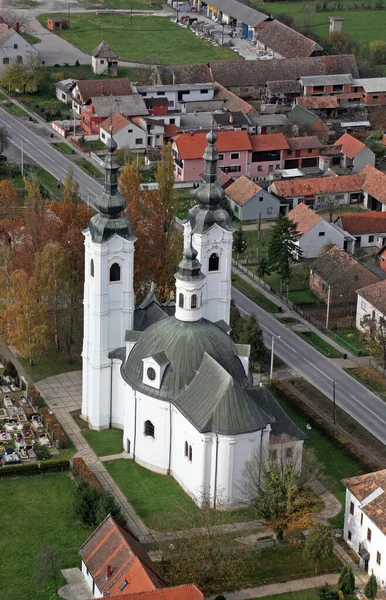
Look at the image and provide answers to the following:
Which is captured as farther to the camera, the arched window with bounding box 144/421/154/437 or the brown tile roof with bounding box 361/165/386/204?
the brown tile roof with bounding box 361/165/386/204

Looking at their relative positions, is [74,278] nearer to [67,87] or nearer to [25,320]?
[25,320]

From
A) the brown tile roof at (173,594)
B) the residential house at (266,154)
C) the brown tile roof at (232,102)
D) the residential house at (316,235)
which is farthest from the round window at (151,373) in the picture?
the brown tile roof at (232,102)

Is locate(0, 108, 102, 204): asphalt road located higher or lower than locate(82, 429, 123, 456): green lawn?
higher

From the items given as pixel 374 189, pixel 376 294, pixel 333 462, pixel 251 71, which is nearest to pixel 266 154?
pixel 374 189

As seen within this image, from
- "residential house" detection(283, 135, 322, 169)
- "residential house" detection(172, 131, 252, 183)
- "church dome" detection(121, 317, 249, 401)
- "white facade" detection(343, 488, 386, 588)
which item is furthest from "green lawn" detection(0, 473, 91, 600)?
"residential house" detection(283, 135, 322, 169)

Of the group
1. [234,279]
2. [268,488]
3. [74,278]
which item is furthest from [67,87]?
[268,488]

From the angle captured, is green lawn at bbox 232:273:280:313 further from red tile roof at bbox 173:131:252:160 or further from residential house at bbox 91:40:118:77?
residential house at bbox 91:40:118:77
